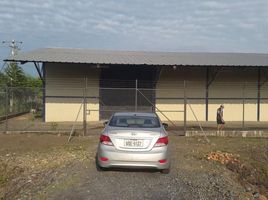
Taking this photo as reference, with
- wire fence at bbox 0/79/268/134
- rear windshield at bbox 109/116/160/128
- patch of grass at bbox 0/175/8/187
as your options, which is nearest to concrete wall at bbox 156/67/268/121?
wire fence at bbox 0/79/268/134

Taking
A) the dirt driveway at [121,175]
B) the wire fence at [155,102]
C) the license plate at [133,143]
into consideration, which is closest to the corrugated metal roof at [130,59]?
the wire fence at [155,102]

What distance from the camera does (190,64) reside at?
25344 mm

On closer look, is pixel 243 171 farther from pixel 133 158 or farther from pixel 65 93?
pixel 65 93

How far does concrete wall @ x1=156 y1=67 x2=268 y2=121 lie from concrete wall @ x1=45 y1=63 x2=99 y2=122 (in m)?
4.30

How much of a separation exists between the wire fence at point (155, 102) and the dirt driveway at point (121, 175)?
8.45m

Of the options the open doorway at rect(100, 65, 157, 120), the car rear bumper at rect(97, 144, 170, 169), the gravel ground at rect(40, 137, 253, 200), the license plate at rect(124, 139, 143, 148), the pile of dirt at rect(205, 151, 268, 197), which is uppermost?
the open doorway at rect(100, 65, 157, 120)

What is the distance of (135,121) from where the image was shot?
11.9m

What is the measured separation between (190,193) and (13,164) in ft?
19.0

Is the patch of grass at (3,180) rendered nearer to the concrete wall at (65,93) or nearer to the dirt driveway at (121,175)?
the dirt driveway at (121,175)

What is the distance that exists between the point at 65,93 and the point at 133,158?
16.4 m

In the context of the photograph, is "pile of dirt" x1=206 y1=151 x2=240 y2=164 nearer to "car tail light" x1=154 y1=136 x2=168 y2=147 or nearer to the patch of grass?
"car tail light" x1=154 y1=136 x2=168 y2=147

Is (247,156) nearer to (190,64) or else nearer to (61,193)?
(61,193)

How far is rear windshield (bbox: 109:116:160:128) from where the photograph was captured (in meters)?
11.7

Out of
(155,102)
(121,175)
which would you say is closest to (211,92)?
(155,102)
